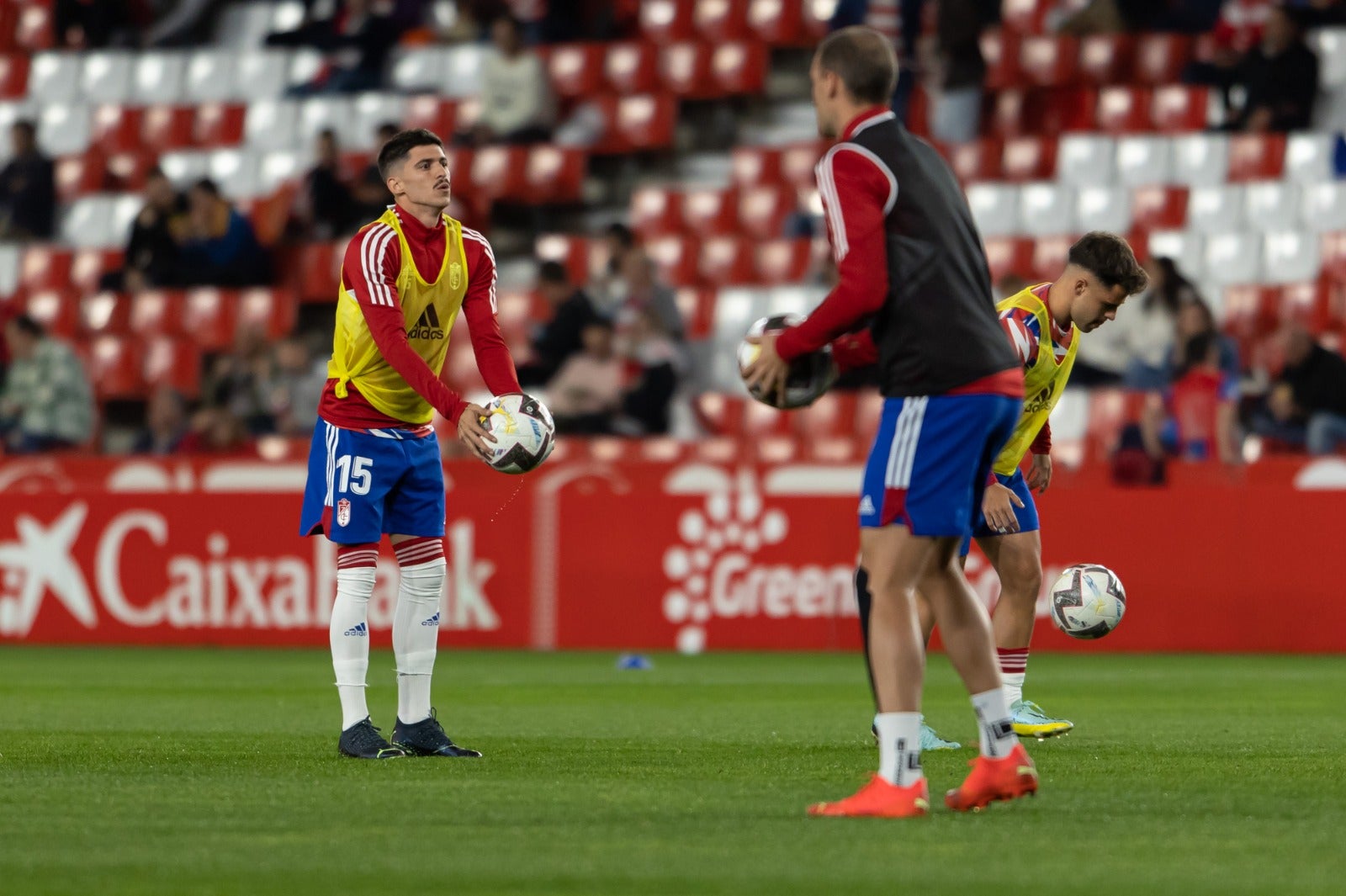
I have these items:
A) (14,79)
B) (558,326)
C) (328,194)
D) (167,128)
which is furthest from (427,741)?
(14,79)

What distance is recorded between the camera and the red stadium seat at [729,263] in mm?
19234

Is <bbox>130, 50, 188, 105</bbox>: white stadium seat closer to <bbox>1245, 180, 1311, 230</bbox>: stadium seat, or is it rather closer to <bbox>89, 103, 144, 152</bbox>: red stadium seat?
<bbox>89, 103, 144, 152</bbox>: red stadium seat

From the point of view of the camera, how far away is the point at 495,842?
5.50 m

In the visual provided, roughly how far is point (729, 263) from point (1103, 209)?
311cm

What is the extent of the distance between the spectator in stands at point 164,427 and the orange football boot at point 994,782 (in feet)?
41.7

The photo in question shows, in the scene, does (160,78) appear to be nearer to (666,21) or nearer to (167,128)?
(167,128)

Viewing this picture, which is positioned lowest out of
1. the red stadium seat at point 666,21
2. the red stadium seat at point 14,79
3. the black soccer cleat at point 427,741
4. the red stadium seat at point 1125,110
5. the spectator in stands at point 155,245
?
the black soccer cleat at point 427,741

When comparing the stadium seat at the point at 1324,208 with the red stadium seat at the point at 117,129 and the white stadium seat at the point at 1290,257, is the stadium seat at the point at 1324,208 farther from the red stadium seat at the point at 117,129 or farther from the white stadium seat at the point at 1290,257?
the red stadium seat at the point at 117,129

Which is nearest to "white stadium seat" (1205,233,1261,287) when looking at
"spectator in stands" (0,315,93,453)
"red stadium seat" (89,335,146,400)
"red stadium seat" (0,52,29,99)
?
"spectator in stands" (0,315,93,453)

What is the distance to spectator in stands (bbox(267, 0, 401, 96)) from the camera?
22141 mm

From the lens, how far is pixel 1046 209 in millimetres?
18672

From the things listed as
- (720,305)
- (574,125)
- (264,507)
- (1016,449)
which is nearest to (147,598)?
(264,507)

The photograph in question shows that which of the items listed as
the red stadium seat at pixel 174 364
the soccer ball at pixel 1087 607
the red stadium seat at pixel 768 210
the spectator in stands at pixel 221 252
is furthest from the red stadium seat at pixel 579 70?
the soccer ball at pixel 1087 607

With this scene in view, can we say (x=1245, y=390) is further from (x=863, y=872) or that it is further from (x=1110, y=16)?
(x=863, y=872)
